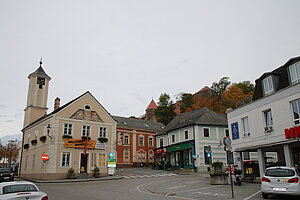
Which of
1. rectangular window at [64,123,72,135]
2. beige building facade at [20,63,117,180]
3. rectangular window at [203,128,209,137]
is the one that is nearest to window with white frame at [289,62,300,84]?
rectangular window at [203,128,209,137]

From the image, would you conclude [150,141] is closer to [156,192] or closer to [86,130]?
[86,130]

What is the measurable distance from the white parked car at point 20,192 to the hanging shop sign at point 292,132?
47.9ft

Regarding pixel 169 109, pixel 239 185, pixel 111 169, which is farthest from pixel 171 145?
pixel 169 109

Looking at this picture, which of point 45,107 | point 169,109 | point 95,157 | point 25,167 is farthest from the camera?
point 169,109

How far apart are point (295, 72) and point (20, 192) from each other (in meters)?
18.1

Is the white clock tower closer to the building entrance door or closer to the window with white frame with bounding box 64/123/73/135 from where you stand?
the window with white frame with bounding box 64/123/73/135

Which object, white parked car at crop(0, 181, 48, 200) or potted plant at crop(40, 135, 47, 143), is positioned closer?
white parked car at crop(0, 181, 48, 200)

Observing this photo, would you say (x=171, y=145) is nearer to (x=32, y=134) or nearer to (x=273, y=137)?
(x=32, y=134)

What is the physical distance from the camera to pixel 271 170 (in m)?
13.1

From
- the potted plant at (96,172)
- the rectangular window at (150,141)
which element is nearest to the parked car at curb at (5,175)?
the potted plant at (96,172)

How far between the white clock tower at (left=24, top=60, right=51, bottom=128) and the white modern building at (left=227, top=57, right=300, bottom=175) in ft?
96.2

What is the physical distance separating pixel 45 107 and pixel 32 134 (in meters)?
5.77

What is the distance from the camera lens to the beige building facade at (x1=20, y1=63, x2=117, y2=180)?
29.3 m

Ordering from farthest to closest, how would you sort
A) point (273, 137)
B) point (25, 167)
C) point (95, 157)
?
point (25, 167) → point (95, 157) → point (273, 137)
